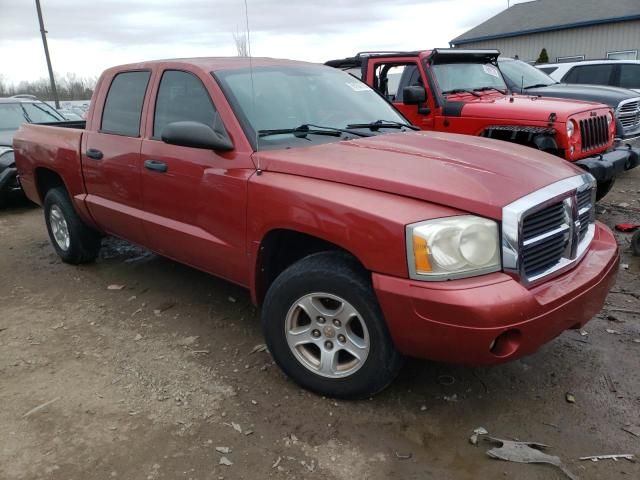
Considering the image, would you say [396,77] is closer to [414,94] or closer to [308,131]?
[414,94]

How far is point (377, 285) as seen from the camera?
101 inches

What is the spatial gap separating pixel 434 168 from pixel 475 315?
817 mm

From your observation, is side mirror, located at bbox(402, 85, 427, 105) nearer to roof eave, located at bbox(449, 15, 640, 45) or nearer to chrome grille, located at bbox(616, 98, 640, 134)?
chrome grille, located at bbox(616, 98, 640, 134)

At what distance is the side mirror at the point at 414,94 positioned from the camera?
655 centimetres

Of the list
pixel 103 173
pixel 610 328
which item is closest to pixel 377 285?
pixel 610 328

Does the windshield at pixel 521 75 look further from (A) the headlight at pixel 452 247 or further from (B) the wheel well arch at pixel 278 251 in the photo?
(A) the headlight at pixel 452 247

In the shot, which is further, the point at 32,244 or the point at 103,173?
the point at 32,244

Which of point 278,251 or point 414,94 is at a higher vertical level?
point 414,94

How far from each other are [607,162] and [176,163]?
4.42 metres

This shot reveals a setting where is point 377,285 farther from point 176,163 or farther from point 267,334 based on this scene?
point 176,163

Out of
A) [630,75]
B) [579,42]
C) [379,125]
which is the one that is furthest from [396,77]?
[579,42]

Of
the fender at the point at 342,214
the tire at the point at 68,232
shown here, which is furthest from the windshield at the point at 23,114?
the fender at the point at 342,214

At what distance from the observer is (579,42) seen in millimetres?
24047

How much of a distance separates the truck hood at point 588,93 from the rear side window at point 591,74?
301 centimetres
